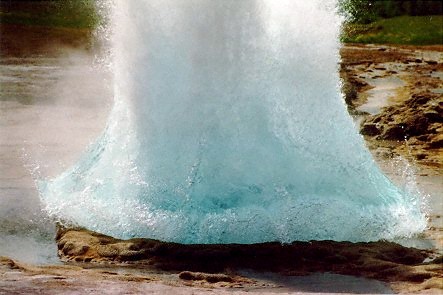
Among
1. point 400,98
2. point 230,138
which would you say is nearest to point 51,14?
point 400,98

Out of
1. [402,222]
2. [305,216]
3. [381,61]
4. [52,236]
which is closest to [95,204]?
[52,236]

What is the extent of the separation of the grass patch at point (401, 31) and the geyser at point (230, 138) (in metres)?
35.7

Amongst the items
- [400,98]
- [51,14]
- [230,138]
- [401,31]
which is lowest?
[230,138]

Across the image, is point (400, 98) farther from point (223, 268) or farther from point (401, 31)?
point (401, 31)

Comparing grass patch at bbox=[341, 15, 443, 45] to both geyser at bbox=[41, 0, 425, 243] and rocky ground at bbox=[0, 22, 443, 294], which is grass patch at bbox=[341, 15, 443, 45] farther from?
rocky ground at bbox=[0, 22, 443, 294]

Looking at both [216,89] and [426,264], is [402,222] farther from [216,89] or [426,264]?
[216,89]

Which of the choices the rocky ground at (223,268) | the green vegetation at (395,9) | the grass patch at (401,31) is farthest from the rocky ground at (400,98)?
the green vegetation at (395,9)

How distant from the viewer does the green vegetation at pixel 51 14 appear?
39219 mm

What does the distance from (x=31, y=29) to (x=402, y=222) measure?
31564mm

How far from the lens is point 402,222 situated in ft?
31.2

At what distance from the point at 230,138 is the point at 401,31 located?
132ft

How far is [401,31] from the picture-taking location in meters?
48.0

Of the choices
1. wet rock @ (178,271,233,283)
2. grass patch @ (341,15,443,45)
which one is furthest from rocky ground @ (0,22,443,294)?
grass patch @ (341,15,443,45)

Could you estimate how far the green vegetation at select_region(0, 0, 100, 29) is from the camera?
3922 centimetres
